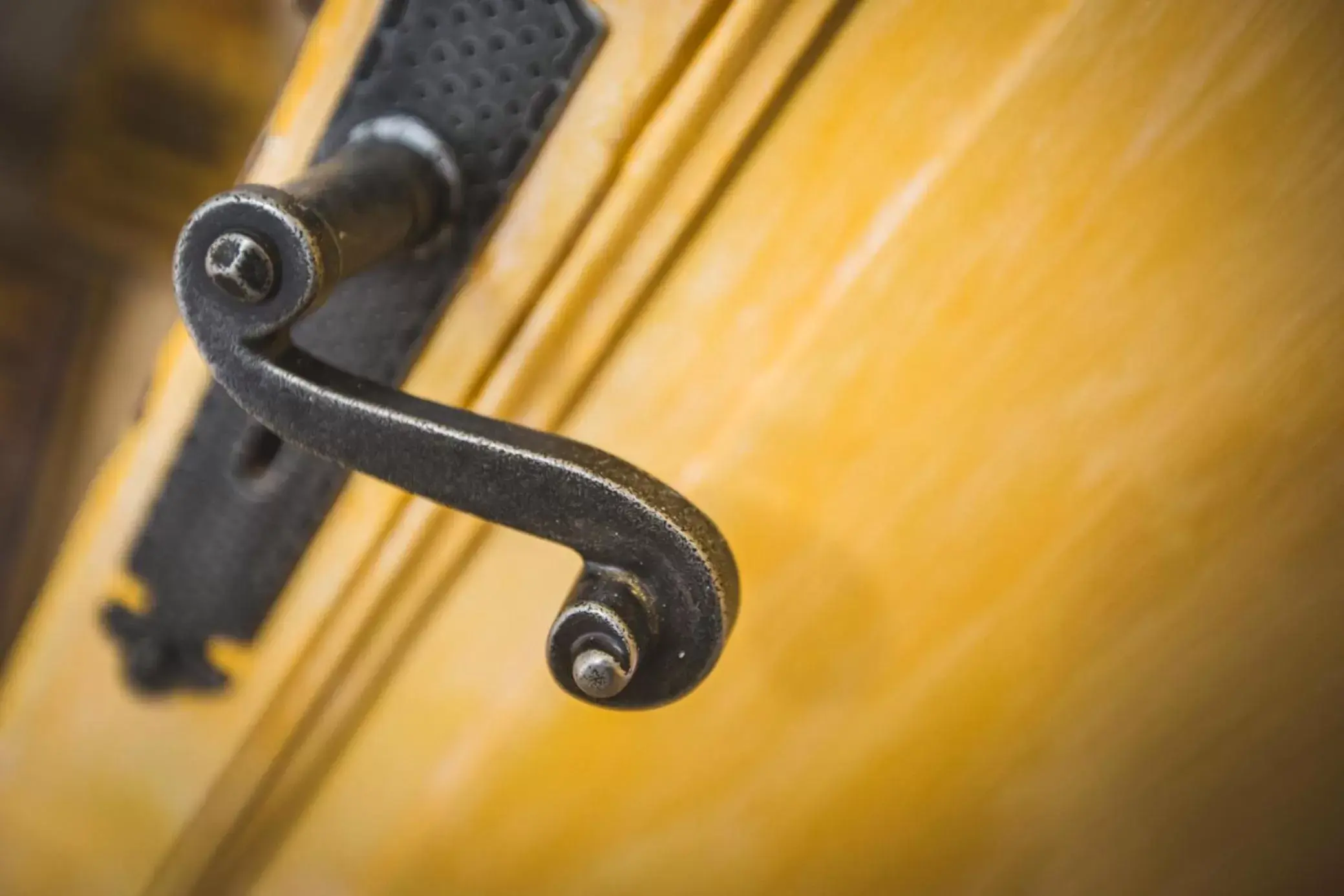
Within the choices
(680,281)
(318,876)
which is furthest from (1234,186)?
(318,876)

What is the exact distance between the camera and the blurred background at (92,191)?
36.7 inches

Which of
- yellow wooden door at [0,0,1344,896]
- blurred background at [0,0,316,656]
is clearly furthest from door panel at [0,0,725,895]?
blurred background at [0,0,316,656]

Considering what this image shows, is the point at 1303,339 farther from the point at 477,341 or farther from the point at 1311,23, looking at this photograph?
the point at 477,341

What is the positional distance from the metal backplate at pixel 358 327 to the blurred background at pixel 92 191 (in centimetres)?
77

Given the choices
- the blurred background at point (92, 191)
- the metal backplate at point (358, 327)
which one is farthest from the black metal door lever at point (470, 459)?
the blurred background at point (92, 191)

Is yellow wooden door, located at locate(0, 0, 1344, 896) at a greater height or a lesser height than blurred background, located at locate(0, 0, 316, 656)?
greater

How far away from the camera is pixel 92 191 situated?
3.33ft

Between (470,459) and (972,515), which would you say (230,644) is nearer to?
(470,459)

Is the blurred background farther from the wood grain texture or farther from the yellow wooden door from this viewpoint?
the wood grain texture

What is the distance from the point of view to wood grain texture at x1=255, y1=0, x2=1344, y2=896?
0.29 meters

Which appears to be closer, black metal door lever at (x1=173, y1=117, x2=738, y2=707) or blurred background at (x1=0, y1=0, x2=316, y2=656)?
black metal door lever at (x1=173, y1=117, x2=738, y2=707)

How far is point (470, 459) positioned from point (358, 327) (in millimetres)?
128

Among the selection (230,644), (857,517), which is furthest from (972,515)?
(230,644)

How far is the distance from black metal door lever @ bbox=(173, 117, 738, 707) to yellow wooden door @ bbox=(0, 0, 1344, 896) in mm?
85
